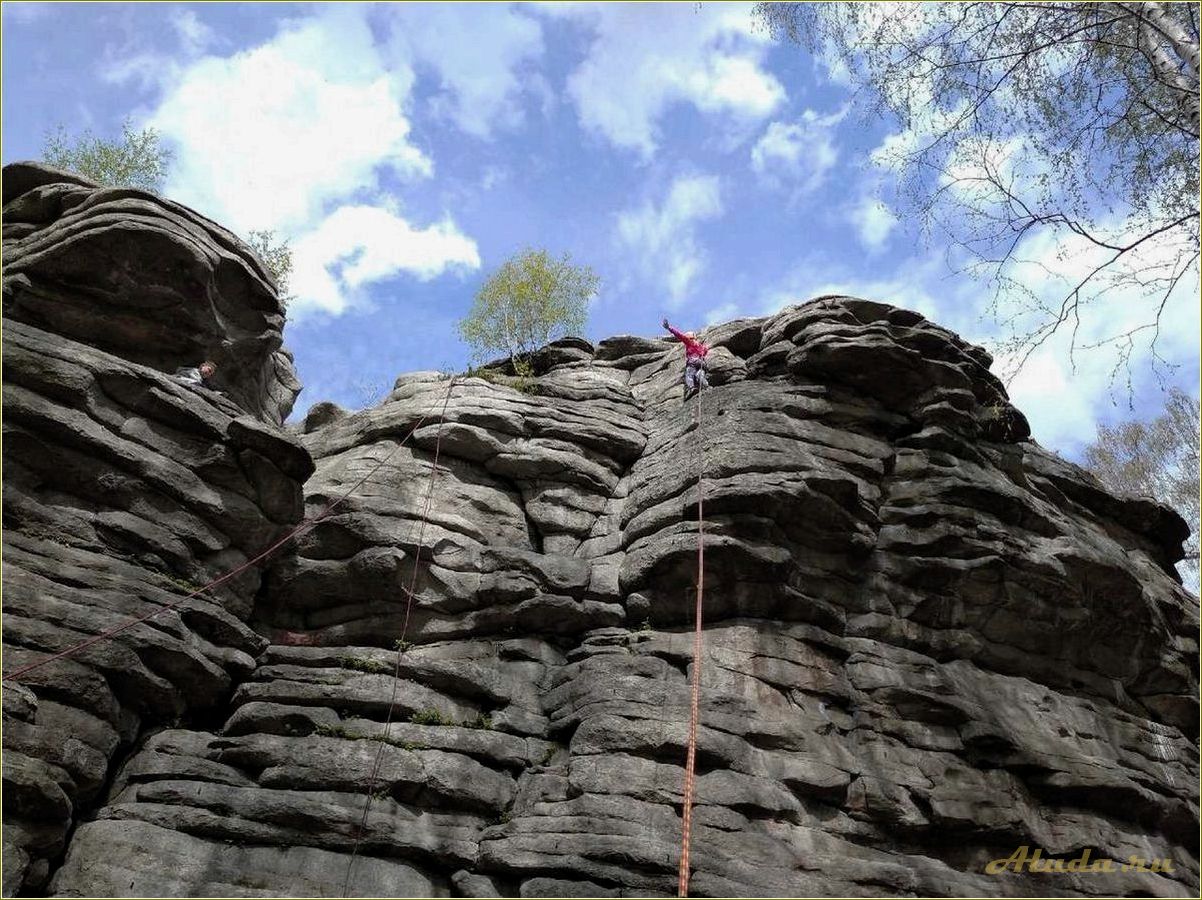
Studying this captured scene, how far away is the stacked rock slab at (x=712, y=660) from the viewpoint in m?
9.73

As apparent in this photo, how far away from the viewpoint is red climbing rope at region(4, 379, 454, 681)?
9704mm

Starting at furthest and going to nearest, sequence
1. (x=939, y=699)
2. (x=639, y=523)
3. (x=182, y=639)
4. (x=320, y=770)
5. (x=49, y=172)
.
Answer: (x=49, y=172)
(x=639, y=523)
(x=939, y=699)
(x=182, y=639)
(x=320, y=770)

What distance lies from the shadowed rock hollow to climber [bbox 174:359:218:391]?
16.2 inches

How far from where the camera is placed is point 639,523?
14.7 metres

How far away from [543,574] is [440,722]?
9.78 feet

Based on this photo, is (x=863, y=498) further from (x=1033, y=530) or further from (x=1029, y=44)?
(x=1029, y=44)

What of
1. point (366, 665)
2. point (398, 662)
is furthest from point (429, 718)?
point (366, 665)

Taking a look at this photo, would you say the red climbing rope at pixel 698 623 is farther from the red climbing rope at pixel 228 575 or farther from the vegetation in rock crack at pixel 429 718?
the red climbing rope at pixel 228 575

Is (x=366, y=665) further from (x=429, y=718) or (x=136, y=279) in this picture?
(x=136, y=279)

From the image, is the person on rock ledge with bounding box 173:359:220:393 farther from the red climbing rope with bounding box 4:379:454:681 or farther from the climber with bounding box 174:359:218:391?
the red climbing rope with bounding box 4:379:454:681

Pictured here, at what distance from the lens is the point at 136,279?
46.2ft

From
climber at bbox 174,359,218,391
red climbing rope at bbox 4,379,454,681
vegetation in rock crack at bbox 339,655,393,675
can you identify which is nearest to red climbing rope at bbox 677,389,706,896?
vegetation in rock crack at bbox 339,655,393,675

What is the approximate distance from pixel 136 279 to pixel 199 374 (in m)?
1.84

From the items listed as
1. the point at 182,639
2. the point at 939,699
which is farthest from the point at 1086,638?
the point at 182,639
